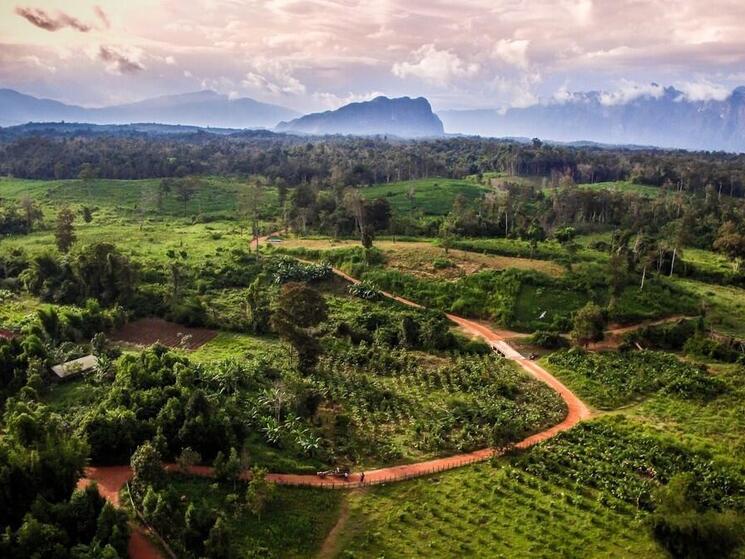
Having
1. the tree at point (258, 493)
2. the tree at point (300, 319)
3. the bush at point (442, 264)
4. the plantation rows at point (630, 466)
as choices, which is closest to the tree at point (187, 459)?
the tree at point (258, 493)

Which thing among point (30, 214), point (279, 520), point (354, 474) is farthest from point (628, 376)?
point (30, 214)

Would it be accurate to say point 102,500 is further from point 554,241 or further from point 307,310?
point 554,241

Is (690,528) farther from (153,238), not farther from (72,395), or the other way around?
(153,238)

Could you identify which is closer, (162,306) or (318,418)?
(318,418)

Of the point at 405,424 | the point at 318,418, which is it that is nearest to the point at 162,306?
the point at 318,418

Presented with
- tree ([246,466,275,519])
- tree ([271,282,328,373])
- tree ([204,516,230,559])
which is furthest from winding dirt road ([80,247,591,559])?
tree ([271,282,328,373])
